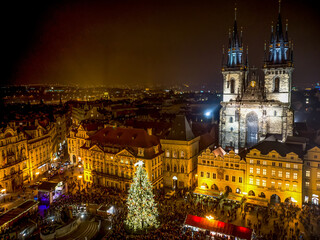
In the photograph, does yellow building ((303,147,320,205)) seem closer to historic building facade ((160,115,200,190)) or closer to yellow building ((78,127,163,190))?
historic building facade ((160,115,200,190))

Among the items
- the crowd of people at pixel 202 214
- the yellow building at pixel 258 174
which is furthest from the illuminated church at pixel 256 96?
the crowd of people at pixel 202 214

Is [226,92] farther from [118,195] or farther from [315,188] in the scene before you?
[118,195]

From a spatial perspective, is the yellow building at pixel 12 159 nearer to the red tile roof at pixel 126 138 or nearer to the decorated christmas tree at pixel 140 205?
the red tile roof at pixel 126 138

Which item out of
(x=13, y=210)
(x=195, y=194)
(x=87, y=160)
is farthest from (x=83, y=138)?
(x=195, y=194)

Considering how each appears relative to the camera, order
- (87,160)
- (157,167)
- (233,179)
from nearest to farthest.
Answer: (233,179) < (157,167) < (87,160)

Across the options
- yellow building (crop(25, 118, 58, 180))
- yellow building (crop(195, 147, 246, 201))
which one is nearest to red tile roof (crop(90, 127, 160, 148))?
yellow building (crop(195, 147, 246, 201))
